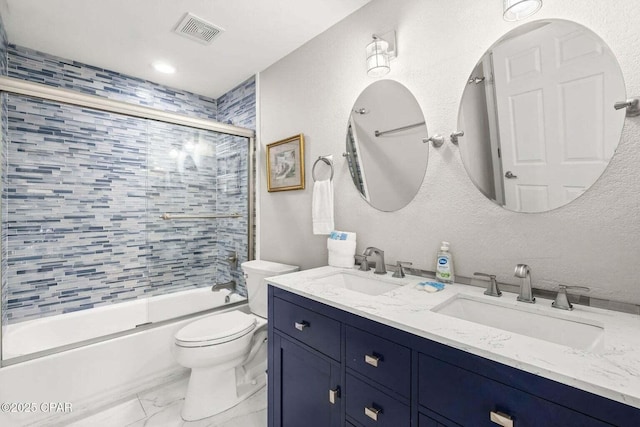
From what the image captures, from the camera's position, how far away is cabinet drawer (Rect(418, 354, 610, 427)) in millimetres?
618

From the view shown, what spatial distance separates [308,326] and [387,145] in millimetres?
1016

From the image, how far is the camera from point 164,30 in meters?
1.92

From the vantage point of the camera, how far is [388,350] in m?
0.92

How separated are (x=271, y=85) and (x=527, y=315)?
2254 millimetres

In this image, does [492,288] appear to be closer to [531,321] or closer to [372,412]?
[531,321]

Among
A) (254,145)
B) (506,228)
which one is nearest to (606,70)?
(506,228)

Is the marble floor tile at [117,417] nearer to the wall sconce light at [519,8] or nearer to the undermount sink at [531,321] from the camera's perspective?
the undermount sink at [531,321]

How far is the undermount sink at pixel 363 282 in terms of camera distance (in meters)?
1.41

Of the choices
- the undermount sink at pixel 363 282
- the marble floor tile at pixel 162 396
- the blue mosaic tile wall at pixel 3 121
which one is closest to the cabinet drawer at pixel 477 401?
the undermount sink at pixel 363 282

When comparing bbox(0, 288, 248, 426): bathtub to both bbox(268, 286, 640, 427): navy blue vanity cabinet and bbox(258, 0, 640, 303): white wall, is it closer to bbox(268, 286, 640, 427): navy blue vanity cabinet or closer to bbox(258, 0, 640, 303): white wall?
bbox(258, 0, 640, 303): white wall

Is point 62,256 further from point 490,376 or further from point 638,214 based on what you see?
point 638,214

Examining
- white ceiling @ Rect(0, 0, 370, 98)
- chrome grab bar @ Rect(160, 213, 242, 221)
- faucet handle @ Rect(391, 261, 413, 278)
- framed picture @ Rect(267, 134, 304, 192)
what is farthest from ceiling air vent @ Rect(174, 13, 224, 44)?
faucet handle @ Rect(391, 261, 413, 278)

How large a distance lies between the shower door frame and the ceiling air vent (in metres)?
0.56

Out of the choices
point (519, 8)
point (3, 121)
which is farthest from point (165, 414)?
point (519, 8)
